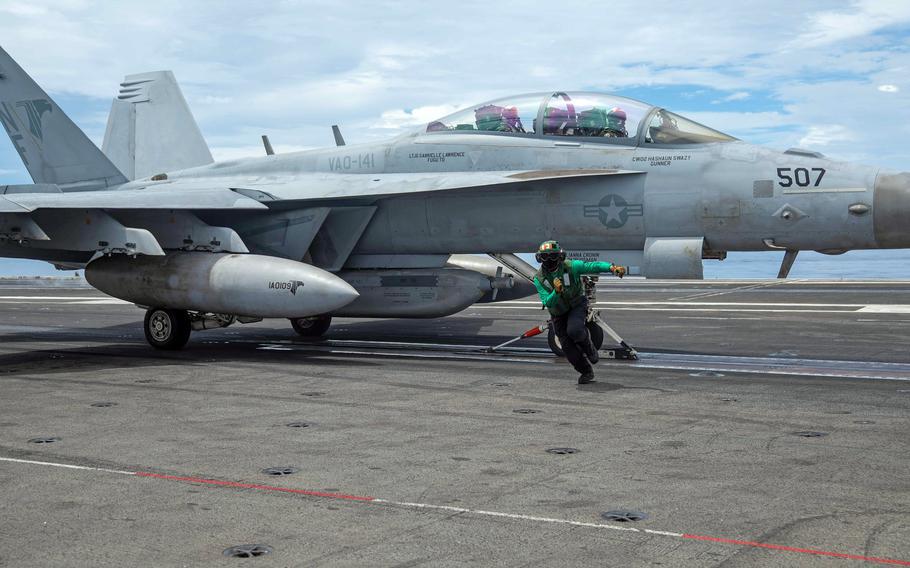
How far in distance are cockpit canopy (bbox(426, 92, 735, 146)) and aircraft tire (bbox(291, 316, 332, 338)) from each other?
14.8 ft

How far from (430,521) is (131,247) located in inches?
392

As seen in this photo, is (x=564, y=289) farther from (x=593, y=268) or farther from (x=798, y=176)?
(x=798, y=176)

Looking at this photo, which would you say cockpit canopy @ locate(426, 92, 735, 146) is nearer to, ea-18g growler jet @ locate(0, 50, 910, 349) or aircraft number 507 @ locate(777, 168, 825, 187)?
ea-18g growler jet @ locate(0, 50, 910, 349)

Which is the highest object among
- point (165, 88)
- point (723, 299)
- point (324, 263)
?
point (165, 88)

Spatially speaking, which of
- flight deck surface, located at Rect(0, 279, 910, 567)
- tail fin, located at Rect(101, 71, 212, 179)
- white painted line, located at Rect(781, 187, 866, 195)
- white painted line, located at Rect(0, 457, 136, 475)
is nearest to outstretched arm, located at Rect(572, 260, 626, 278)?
flight deck surface, located at Rect(0, 279, 910, 567)

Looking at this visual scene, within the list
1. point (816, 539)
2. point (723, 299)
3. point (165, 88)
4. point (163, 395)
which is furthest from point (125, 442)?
point (723, 299)

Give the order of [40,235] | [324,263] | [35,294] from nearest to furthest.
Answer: [40,235] → [324,263] → [35,294]

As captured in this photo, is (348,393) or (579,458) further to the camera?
(348,393)

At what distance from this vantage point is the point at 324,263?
50.1 feet

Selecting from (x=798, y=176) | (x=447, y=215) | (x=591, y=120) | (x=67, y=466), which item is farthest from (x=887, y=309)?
(x=67, y=466)

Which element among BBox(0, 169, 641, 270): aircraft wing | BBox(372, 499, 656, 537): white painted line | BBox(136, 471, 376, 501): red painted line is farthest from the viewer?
BBox(0, 169, 641, 270): aircraft wing

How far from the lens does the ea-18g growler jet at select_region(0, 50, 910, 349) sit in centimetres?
1239

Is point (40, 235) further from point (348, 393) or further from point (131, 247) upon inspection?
point (348, 393)

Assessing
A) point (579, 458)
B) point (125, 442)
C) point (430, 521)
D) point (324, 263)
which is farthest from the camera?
point (324, 263)
